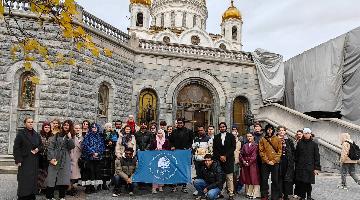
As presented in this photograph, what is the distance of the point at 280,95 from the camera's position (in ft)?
66.4

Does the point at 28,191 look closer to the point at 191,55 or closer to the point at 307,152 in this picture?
the point at 307,152

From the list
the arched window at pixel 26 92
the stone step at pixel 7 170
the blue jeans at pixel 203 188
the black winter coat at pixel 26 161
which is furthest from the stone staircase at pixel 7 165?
the blue jeans at pixel 203 188

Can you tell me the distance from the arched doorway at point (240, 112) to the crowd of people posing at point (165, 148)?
11.0 m

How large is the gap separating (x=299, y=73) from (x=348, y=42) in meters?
3.67

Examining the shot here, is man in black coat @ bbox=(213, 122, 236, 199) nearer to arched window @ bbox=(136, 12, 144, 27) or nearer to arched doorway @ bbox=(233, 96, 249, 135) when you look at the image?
arched doorway @ bbox=(233, 96, 249, 135)

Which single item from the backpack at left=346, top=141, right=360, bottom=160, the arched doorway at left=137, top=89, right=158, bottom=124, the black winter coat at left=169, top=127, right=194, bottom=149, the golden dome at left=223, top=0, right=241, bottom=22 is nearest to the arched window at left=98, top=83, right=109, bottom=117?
the arched doorway at left=137, top=89, right=158, bottom=124

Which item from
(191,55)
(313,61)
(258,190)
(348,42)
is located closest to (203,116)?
(191,55)

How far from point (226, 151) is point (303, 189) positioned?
206cm

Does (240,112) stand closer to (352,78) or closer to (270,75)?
(270,75)

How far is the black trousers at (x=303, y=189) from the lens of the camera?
8.03 meters

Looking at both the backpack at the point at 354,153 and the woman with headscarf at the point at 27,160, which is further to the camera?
the backpack at the point at 354,153

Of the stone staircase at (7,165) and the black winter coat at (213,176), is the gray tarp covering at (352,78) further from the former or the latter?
the stone staircase at (7,165)

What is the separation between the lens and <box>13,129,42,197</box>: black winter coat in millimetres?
6816

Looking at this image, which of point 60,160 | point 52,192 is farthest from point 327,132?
point 52,192
